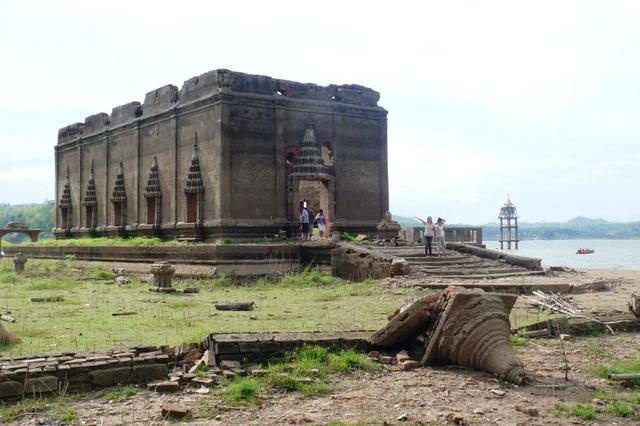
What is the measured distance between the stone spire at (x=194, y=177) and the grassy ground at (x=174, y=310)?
13.2 feet

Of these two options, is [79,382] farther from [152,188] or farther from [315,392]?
[152,188]

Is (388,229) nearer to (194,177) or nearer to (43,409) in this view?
(194,177)

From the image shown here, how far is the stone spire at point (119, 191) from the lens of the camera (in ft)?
89.0

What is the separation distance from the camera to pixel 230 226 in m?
21.0

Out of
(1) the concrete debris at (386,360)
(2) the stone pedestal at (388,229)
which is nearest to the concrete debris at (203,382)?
(1) the concrete debris at (386,360)

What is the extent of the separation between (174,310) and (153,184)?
525 inches

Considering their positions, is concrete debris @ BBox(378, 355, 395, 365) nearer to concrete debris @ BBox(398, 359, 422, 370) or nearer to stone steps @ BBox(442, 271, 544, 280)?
concrete debris @ BBox(398, 359, 422, 370)

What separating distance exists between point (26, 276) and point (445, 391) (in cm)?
1775

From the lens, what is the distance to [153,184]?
24547mm

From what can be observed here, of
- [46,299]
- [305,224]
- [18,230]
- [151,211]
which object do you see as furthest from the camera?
[18,230]

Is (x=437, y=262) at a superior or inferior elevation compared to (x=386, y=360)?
superior

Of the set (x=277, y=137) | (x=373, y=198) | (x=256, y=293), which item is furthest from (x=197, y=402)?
(x=373, y=198)

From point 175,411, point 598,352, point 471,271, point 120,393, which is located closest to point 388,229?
point 471,271

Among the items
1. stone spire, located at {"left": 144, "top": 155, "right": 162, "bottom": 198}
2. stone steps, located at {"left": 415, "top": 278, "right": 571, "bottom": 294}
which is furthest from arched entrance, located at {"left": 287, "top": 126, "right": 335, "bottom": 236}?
stone steps, located at {"left": 415, "top": 278, "right": 571, "bottom": 294}
